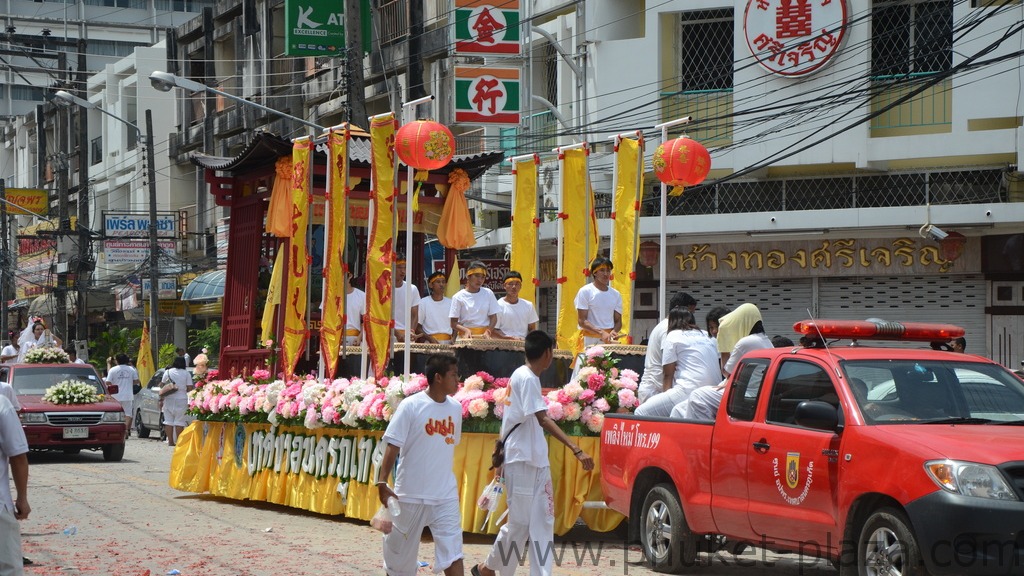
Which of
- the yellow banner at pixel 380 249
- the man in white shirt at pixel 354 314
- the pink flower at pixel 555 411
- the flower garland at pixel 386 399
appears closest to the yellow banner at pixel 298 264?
the flower garland at pixel 386 399

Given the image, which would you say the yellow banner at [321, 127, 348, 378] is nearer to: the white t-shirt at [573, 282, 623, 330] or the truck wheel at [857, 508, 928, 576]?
the white t-shirt at [573, 282, 623, 330]

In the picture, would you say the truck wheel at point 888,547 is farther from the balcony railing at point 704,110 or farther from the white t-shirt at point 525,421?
the balcony railing at point 704,110

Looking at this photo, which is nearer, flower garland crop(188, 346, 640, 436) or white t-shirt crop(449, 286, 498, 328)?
flower garland crop(188, 346, 640, 436)

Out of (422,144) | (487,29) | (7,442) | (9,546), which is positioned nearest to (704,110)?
(487,29)

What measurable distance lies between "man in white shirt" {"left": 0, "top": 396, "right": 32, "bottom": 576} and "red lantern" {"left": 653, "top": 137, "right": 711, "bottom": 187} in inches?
313

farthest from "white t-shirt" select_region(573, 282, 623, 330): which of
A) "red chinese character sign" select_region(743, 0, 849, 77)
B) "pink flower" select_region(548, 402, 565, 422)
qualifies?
"red chinese character sign" select_region(743, 0, 849, 77)

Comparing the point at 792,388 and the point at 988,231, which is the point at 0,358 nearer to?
the point at 988,231

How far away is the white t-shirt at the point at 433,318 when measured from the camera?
598 inches

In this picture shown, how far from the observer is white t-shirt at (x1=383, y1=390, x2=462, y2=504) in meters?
7.82

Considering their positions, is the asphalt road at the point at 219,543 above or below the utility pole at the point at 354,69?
below

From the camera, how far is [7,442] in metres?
7.63

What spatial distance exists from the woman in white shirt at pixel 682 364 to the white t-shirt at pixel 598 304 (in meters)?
3.00

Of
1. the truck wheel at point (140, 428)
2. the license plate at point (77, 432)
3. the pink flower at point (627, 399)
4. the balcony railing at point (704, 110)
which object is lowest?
the truck wheel at point (140, 428)

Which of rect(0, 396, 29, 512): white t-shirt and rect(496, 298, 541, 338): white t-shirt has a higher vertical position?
rect(496, 298, 541, 338): white t-shirt
